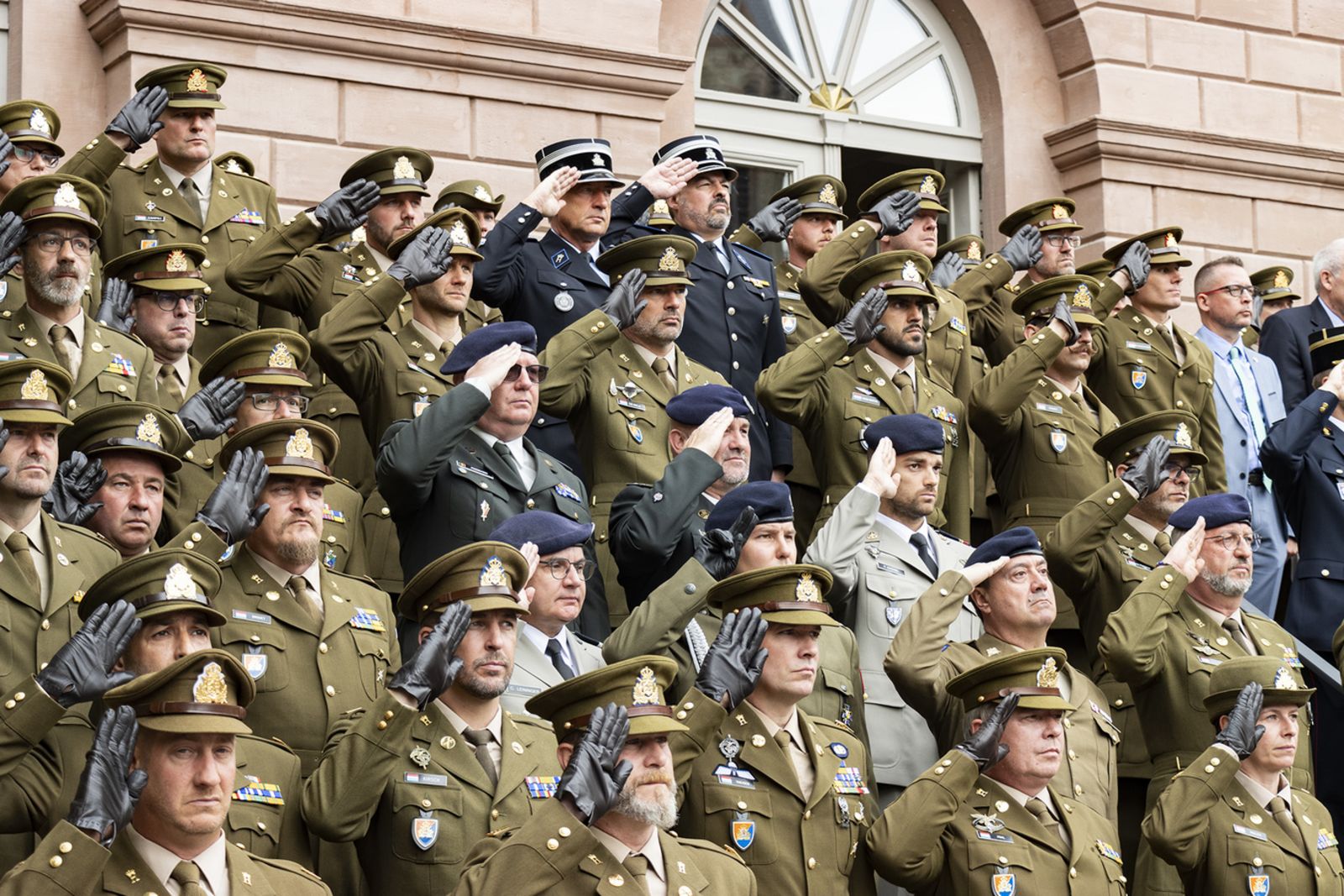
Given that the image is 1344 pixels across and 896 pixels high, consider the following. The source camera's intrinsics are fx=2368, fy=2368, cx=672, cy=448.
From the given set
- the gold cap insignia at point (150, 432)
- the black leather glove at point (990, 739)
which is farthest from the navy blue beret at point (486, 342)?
the black leather glove at point (990, 739)

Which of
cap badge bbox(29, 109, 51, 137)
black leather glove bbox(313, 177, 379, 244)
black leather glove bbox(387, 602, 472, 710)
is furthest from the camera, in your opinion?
cap badge bbox(29, 109, 51, 137)

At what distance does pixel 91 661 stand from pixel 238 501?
910 mm

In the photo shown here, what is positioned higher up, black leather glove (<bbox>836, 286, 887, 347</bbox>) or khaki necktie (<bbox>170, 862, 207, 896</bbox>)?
black leather glove (<bbox>836, 286, 887, 347</bbox>)

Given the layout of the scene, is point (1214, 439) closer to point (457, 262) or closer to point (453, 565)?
point (457, 262)

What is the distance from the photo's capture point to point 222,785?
5129mm

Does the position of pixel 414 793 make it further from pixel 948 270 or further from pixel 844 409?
pixel 948 270

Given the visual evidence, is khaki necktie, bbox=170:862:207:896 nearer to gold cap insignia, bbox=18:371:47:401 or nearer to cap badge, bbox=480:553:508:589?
cap badge, bbox=480:553:508:589

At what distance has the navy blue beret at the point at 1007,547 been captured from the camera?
7.37m

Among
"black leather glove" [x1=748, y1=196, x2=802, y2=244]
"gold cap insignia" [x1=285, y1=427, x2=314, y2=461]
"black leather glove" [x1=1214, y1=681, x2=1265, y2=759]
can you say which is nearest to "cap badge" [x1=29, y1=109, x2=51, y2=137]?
"gold cap insignia" [x1=285, y1=427, x2=314, y2=461]

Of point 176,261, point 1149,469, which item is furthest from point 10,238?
point 1149,469

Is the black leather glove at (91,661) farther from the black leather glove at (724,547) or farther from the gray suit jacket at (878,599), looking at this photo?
the gray suit jacket at (878,599)

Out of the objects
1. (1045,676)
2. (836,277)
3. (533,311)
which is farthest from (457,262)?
(1045,676)

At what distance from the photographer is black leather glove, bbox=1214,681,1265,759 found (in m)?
7.13

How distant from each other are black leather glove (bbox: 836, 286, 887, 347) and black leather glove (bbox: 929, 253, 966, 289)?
1.79 m
